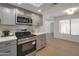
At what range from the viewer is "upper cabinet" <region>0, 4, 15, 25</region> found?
2430mm

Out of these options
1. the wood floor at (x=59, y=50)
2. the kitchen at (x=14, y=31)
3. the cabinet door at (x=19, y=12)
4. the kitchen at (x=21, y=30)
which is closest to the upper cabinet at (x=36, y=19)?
the kitchen at (x=21, y=30)

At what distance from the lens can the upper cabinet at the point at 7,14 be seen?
7.97 feet

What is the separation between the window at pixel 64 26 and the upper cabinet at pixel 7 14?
519 cm

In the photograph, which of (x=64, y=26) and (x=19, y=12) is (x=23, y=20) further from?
(x=64, y=26)

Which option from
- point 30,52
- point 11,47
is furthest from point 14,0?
point 30,52

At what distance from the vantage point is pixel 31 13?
3863 mm

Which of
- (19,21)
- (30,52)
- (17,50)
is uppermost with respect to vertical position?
(19,21)

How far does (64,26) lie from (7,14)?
570 centimetres

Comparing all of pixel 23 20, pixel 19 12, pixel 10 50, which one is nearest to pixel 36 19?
pixel 23 20

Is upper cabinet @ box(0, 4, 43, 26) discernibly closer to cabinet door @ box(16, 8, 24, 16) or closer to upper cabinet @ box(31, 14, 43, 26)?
cabinet door @ box(16, 8, 24, 16)

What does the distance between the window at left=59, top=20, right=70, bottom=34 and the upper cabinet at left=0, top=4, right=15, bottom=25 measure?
5.19 metres

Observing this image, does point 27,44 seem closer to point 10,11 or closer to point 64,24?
point 10,11

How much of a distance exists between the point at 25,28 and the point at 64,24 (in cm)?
451

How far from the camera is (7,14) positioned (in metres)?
2.59
